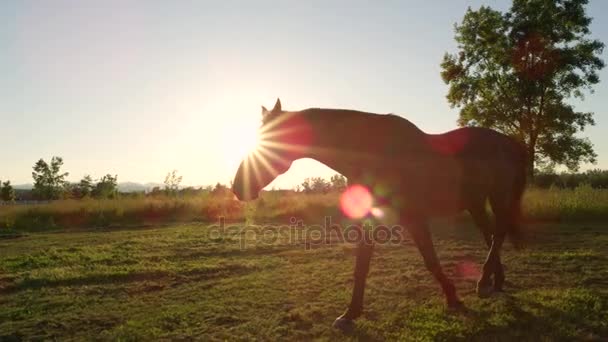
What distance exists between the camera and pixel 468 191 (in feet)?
20.2

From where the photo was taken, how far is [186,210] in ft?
80.0

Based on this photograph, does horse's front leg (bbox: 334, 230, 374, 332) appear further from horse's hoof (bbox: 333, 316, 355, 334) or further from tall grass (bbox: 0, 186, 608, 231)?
tall grass (bbox: 0, 186, 608, 231)

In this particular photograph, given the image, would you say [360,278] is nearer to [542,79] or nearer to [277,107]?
[277,107]

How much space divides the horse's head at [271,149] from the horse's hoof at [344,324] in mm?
1724

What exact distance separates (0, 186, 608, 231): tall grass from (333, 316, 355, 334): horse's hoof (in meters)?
14.0

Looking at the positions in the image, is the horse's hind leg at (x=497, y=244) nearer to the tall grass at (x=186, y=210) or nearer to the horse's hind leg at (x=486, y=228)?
the horse's hind leg at (x=486, y=228)

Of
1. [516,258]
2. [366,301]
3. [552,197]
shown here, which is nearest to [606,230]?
[552,197]

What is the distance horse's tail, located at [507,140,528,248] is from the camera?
6785 mm

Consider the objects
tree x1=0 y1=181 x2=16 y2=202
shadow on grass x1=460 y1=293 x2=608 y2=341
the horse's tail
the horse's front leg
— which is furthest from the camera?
tree x1=0 y1=181 x2=16 y2=202

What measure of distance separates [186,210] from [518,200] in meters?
19.7

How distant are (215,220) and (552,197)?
1401 centimetres

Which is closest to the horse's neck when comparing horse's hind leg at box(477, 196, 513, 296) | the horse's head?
the horse's head

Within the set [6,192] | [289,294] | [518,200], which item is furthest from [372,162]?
[6,192]

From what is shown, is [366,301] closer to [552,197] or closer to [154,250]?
[154,250]
